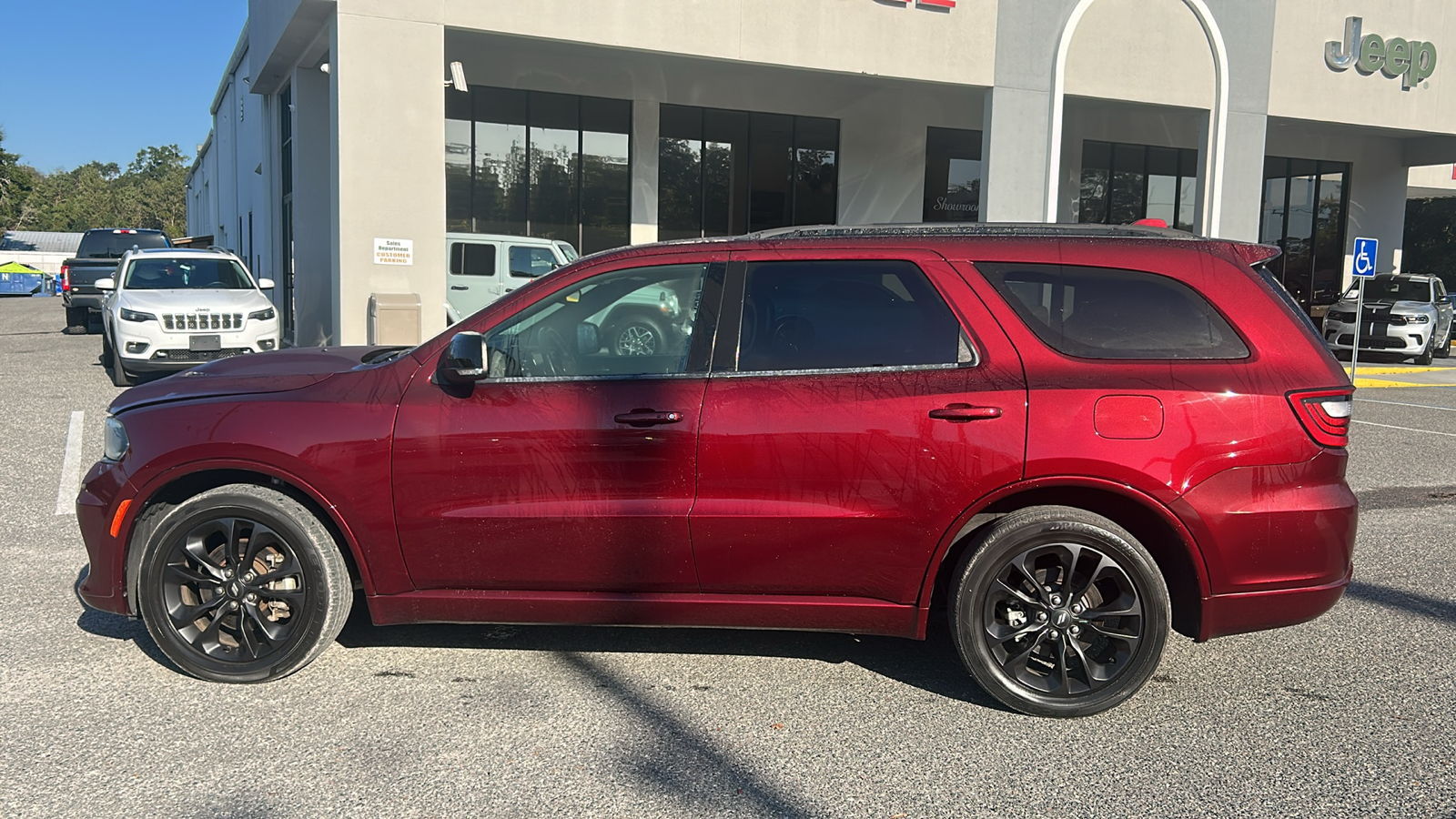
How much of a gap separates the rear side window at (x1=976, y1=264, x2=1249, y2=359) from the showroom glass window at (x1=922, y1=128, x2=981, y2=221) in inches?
739

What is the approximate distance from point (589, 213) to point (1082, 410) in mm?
17821

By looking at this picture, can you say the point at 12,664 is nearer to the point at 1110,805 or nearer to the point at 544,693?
the point at 544,693

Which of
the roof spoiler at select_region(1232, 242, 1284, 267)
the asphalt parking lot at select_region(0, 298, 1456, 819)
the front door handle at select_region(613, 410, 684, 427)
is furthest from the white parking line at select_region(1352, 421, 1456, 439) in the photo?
the front door handle at select_region(613, 410, 684, 427)

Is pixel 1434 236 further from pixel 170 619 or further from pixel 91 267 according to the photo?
pixel 170 619

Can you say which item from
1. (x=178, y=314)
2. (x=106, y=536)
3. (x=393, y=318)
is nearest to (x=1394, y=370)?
(x=393, y=318)

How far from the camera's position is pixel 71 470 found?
814 centimetres

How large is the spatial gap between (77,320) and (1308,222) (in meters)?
28.9

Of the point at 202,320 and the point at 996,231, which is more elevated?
the point at 996,231

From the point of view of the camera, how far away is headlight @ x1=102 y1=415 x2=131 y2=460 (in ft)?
13.7

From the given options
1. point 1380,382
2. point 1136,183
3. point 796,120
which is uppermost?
point 796,120

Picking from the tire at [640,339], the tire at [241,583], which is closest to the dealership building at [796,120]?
the tire at [640,339]

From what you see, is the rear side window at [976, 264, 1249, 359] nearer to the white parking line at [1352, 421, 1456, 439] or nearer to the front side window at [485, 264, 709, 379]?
the front side window at [485, 264, 709, 379]

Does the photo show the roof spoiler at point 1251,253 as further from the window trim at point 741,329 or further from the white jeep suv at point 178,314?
the white jeep suv at point 178,314

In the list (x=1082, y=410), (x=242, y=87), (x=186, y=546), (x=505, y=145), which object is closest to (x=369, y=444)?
(x=186, y=546)
